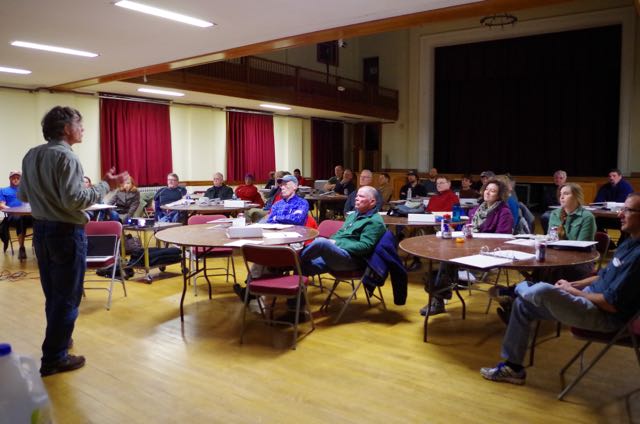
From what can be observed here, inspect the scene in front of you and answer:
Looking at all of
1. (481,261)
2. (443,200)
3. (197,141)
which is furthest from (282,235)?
(197,141)

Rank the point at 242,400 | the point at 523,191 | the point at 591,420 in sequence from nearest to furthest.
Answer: the point at 591,420 < the point at 242,400 < the point at 523,191

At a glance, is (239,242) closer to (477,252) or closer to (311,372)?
(311,372)

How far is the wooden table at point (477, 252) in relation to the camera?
3.12 meters

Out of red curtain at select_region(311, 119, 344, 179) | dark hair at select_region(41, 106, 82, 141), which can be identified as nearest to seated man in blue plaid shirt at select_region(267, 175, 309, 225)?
dark hair at select_region(41, 106, 82, 141)

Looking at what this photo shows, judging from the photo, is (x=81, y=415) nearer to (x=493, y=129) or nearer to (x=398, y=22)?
(x=398, y=22)

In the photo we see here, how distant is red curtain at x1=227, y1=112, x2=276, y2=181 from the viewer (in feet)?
42.1

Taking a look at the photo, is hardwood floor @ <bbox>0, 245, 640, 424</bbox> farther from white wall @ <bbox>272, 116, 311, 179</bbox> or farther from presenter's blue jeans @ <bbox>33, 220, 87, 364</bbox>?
white wall @ <bbox>272, 116, 311, 179</bbox>

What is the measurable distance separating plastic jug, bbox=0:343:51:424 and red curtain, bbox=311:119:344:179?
13976 millimetres

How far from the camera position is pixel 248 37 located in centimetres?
572

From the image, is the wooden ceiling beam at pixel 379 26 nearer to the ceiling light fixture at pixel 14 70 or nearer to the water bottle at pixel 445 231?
the water bottle at pixel 445 231

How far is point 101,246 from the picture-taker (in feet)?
15.6

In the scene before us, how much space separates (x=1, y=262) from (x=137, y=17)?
398 cm

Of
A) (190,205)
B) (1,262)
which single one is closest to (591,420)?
(190,205)

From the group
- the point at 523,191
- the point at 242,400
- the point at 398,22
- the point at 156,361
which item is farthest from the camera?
the point at 523,191
